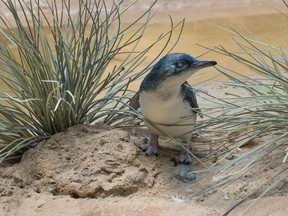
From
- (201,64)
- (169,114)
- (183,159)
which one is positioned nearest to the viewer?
(201,64)

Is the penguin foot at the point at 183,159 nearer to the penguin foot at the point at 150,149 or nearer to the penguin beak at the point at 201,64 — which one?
the penguin foot at the point at 150,149

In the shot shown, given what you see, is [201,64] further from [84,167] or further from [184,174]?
[84,167]

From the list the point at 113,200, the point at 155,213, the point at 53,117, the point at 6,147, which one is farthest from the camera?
the point at 53,117

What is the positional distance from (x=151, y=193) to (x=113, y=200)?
0.53ft

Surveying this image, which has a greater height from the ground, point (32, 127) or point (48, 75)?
point (48, 75)

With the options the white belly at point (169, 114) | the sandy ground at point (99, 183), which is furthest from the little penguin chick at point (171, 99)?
the sandy ground at point (99, 183)

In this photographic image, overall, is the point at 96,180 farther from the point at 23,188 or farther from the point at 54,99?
the point at 54,99

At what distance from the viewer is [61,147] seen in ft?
6.59

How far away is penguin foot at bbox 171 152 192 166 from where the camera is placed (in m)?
2.01

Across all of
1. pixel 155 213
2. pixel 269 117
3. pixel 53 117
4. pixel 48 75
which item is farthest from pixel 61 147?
pixel 269 117

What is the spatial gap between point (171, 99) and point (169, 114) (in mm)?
72

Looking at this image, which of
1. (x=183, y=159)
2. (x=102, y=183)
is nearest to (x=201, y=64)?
(x=183, y=159)

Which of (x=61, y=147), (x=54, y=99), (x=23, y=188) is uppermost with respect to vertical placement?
(x=54, y=99)

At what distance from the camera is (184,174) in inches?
77.0
